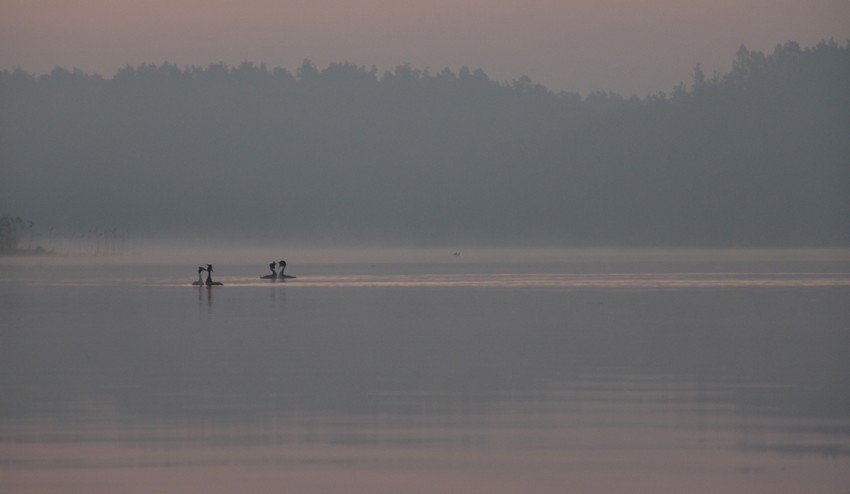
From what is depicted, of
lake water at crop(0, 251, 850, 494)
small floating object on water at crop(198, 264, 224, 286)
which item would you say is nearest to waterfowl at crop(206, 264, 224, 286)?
small floating object on water at crop(198, 264, 224, 286)

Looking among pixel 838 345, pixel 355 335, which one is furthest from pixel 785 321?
pixel 355 335

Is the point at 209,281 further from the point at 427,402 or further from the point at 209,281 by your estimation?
the point at 427,402

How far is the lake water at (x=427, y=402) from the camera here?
1281 cm

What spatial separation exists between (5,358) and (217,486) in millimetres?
11697

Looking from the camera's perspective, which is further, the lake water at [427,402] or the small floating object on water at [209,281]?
the small floating object on water at [209,281]

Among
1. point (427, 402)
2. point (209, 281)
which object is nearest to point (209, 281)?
Answer: point (209, 281)

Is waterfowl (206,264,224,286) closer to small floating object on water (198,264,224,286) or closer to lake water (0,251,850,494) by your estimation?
small floating object on water (198,264,224,286)

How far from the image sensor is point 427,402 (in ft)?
56.3

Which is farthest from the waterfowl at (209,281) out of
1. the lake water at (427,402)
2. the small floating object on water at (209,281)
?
the lake water at (427,402)

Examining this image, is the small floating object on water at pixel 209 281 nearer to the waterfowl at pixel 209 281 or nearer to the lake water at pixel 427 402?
the waterfowl at pixel 209 281

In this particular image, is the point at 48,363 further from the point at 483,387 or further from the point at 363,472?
the point at 363,472

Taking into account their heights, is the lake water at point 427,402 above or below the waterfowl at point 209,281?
below

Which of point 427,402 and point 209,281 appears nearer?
point 427,402

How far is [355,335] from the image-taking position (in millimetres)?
27547
